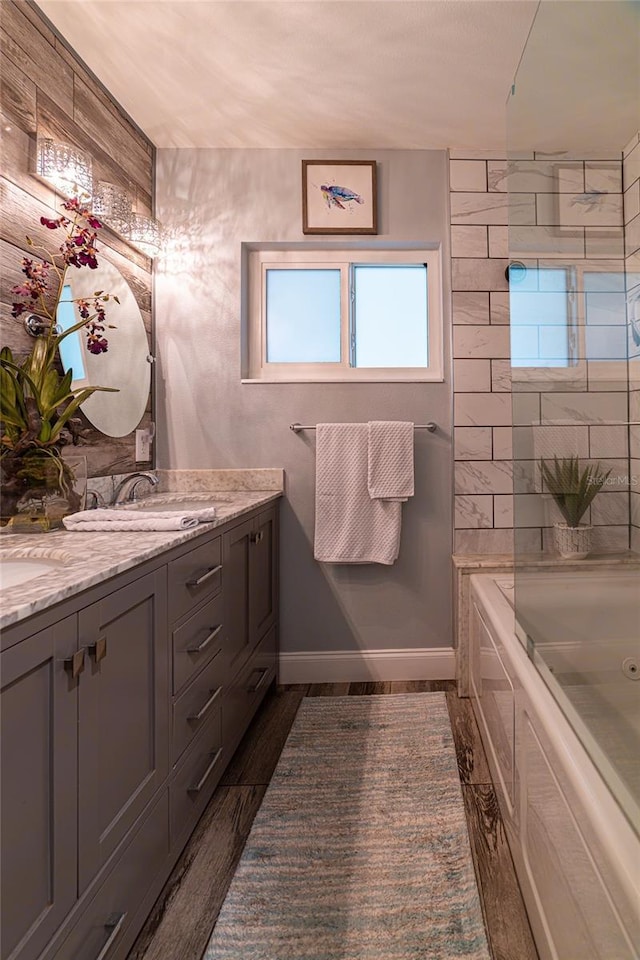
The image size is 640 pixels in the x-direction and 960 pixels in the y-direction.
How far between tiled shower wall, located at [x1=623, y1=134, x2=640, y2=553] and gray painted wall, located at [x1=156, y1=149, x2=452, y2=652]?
1.21 metres

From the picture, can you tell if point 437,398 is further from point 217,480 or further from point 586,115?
point 586,115

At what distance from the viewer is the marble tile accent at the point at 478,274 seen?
2.27 meters

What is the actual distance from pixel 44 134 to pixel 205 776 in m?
1.88

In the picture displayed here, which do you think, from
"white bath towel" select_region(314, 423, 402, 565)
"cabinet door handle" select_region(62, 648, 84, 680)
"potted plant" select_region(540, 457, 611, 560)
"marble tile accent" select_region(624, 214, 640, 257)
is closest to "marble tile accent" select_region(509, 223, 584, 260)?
"marble tile accent" select_region(624, 214, 640, 257)

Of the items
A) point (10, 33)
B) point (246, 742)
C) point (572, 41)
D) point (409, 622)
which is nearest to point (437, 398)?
point (409, 622)

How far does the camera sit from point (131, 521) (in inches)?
52.1

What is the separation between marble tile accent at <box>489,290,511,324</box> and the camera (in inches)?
89.2

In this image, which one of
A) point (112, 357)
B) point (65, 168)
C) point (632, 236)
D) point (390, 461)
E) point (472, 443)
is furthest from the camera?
point (472, 443)

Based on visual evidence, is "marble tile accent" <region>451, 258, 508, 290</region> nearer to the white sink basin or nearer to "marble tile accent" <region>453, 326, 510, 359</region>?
"marble tile accent" <region>453, 326, 510, 359</region>

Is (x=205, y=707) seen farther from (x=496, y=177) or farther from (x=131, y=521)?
(x=496, y=177)

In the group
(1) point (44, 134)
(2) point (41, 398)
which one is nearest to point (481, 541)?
(2) point (41, 398)

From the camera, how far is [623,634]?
1052 millimetres

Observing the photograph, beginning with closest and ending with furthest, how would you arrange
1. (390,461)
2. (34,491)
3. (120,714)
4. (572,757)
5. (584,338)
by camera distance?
(572,757) → (120,714) → (584,338) → (34,491) → (390,461)

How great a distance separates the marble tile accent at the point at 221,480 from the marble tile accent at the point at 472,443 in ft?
A: 2.59
